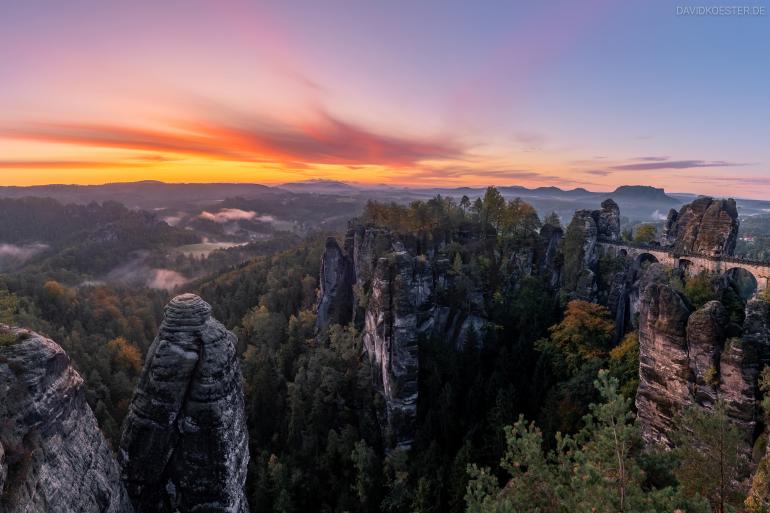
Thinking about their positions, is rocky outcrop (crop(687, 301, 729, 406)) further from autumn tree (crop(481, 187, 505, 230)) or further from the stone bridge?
autumn tree (crop(481, 187, 505, 230))

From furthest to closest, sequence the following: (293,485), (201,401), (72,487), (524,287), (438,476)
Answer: (524,287) < (293,485) < (438,476) < (201,401) < (72,487)

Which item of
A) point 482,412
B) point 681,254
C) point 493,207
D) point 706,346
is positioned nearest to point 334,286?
point 493,207

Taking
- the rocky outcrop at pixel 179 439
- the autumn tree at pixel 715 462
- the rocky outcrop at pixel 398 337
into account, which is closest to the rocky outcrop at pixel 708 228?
the rocky outcrop at pixel 398 337

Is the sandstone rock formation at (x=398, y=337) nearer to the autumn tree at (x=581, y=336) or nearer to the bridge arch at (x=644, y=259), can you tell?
the autumn tree at (x=581, y=336)

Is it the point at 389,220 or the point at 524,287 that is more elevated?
the point at 389,220

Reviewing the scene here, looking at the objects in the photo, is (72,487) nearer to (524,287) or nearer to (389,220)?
(524,287)

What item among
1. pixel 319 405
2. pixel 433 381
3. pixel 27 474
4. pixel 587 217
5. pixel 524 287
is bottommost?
pixel 319 405

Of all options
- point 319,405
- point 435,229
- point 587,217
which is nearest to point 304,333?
point 319,405

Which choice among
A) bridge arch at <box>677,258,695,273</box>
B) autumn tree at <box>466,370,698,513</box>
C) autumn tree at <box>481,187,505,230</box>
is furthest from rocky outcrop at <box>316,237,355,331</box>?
autumn tree at <box>466,370,698,513</box>
